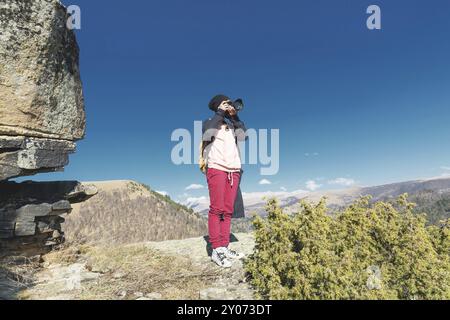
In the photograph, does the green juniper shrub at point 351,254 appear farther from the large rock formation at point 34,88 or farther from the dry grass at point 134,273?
the large rock formation at point 34,88

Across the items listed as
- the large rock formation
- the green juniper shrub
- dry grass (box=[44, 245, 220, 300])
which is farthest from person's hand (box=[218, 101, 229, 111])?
the large rock formation

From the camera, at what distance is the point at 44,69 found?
6797 mm

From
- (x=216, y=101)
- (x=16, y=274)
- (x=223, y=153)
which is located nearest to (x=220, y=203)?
(x=223, y=153)

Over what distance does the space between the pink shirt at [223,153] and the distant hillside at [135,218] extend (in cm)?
1874

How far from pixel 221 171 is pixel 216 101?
1622 mm

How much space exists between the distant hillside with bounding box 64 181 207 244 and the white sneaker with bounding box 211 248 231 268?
60.2ft

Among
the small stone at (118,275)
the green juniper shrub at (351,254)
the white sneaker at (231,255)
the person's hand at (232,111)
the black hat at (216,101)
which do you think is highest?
the black hat at (216,101)

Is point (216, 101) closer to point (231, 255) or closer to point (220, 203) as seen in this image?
point (220, 203)

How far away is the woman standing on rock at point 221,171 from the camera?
6254 mm

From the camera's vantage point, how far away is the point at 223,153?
638 centimetres

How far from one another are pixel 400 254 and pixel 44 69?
775cm

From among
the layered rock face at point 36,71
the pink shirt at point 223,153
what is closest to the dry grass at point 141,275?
the pink shirt at point 223,153

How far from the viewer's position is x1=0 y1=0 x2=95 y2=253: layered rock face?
250 inches
